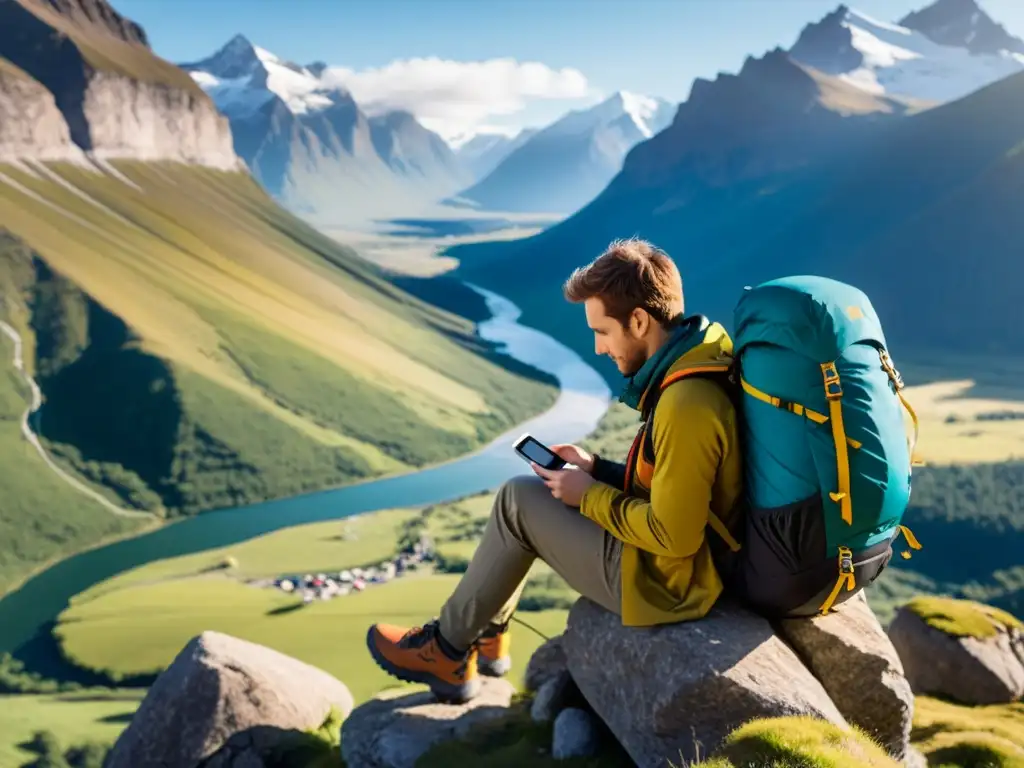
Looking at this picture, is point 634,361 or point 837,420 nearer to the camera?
point 837,420

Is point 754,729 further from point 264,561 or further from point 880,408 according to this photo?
point 264,561

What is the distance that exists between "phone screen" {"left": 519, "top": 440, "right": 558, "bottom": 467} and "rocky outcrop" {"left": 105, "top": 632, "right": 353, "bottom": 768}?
23.0ft

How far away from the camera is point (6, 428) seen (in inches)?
4882

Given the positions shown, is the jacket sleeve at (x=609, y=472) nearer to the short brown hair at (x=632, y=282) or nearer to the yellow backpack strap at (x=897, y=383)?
the short brown hair at (x=632, y=282)

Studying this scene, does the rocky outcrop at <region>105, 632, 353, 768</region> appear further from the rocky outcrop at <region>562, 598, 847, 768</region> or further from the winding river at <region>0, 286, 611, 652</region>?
the winding river at <region>0, 286, 611, 652</region>

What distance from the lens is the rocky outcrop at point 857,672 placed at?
8.16 m

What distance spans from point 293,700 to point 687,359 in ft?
30.5

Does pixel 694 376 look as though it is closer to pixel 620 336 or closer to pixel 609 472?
pixel 620 336

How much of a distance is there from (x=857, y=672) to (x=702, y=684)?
2009 millimetres

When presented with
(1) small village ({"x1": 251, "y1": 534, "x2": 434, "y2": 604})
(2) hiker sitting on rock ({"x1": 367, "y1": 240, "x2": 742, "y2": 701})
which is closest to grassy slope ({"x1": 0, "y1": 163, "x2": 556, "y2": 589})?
(1) small village ({"x1": 251, "y1": 534, "x2": 434, "y2": 604})

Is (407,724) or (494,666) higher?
(494,666)

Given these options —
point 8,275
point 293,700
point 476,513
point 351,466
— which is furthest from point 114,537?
point 293,700

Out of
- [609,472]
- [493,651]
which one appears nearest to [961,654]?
[493,651]

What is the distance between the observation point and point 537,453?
797 centimetres
